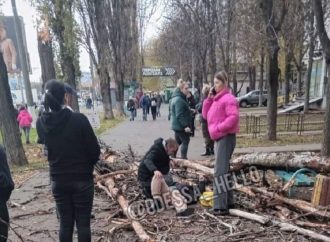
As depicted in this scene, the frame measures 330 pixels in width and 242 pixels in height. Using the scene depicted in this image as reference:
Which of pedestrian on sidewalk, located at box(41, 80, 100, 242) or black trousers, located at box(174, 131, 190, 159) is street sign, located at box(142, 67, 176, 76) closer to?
black trousers, located at box(174, 131, 190, 159)

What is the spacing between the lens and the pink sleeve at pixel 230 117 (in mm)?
5039

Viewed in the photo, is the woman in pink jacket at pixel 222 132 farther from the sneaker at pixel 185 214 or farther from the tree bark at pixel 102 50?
the tree bark at pixel 102 50

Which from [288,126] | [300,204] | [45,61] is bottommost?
[288,126]

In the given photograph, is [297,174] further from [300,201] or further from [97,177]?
[97,177]

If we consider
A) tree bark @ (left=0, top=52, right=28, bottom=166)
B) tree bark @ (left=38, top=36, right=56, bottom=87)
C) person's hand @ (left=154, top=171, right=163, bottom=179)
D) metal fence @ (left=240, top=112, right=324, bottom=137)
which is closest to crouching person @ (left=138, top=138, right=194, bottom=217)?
person's hand @ (left=154, top=171, right=163, bottom=179)

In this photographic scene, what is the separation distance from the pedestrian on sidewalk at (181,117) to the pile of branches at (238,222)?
239 cm

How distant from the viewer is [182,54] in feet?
112

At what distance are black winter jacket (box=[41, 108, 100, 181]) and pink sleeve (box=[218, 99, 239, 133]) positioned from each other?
205 centimetres

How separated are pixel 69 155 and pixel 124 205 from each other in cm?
218

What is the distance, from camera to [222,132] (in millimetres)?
5121

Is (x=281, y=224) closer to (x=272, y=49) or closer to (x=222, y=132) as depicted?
(x=222, y=132)

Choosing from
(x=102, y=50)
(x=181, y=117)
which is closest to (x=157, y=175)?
(x=181, y=117)

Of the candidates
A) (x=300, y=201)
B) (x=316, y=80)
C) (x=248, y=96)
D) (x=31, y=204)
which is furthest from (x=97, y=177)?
(x=248, y=96)

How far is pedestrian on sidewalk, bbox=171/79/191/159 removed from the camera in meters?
8.25
